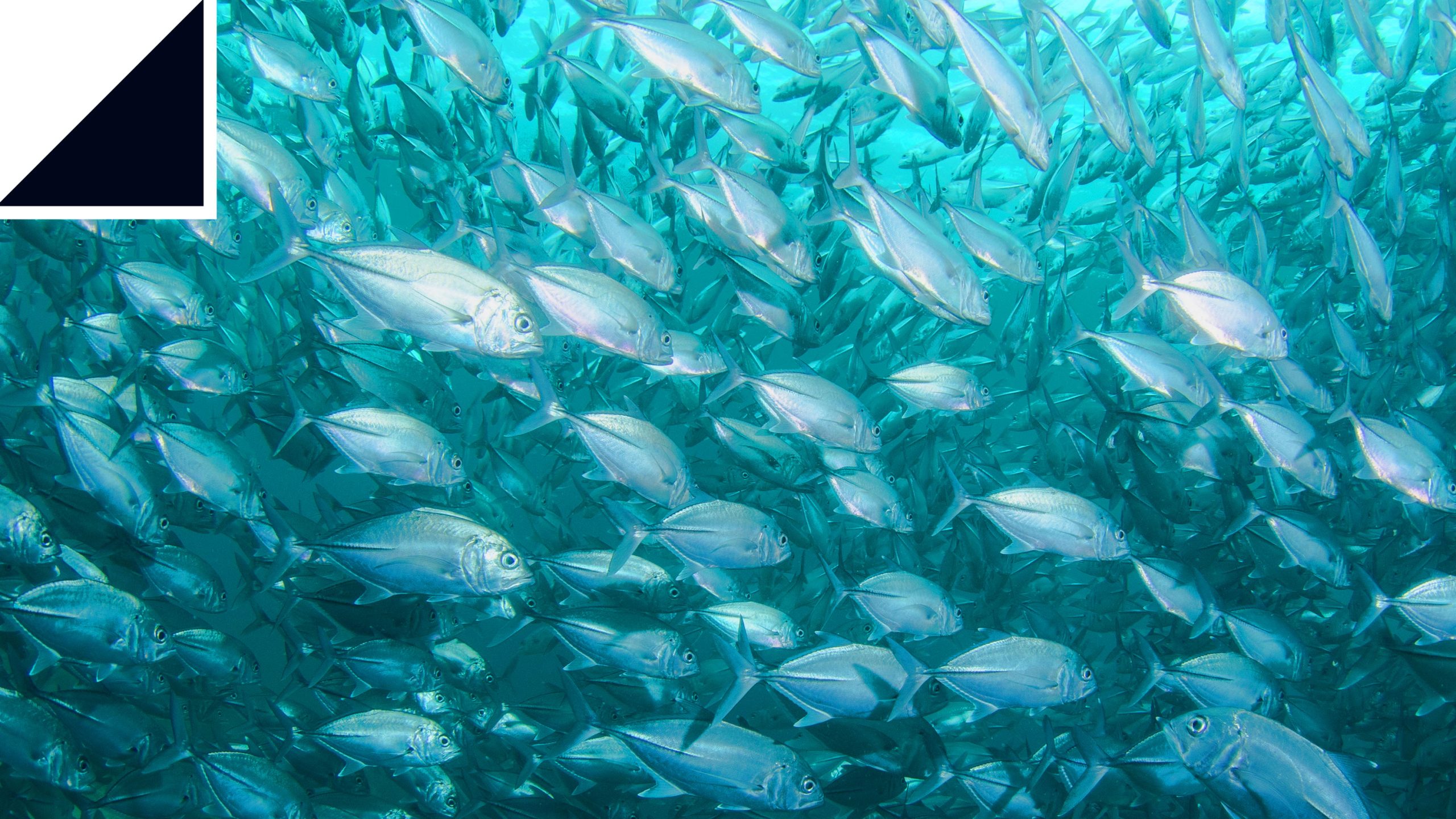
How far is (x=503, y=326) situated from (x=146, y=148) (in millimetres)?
2576

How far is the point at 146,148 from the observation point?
3.55 m

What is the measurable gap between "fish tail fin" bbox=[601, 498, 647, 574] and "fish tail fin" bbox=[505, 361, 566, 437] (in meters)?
0.48

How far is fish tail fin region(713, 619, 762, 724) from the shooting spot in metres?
3.17

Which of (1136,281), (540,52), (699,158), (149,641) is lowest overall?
(149,641)

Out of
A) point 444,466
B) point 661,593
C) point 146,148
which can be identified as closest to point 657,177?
point 444,466

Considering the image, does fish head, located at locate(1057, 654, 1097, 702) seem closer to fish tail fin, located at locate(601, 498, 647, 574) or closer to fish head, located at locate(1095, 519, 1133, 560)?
fish head, located at locate(1095, 519, 1133, 560)

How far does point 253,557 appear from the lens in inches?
163

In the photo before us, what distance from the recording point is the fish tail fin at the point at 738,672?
317cm

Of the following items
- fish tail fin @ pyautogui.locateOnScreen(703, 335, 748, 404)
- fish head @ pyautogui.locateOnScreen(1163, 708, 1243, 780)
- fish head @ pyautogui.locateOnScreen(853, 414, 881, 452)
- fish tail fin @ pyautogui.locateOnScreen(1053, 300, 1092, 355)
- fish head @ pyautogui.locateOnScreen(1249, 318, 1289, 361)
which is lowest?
fish head @ pyautogui.locateOnScreen(1163, 708, 1243, 780)

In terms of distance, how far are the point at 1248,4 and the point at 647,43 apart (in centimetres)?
1272

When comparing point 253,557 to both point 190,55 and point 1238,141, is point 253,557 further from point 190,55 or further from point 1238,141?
point 1238,141

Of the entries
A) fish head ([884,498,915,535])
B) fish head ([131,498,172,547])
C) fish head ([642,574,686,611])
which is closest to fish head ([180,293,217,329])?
fish head ([131,498,172,547])

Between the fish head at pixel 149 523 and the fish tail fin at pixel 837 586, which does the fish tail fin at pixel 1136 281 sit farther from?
the fish head at pixel 149 523

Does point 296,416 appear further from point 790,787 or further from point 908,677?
point 908,677
